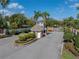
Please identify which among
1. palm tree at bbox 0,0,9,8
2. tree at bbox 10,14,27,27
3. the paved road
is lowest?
the paved road

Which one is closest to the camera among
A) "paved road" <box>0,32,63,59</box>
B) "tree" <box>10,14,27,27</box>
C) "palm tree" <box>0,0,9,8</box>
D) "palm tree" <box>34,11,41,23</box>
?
"paved road" <box>0,32,63,59</box>

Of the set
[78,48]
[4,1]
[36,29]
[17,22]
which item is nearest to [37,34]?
[36,29]

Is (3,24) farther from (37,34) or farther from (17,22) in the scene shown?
(17,22)

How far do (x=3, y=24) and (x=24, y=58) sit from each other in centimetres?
3978

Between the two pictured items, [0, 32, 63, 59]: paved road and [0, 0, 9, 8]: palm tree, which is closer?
[0, 32, 63, 59]: paved road

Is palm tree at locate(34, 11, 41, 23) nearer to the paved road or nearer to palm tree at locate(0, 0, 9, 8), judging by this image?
palm tree at locate(0, 0, 9, 8)

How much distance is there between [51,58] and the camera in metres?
21.6

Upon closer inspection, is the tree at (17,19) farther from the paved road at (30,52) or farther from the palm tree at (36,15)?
the paved road at (30,52)

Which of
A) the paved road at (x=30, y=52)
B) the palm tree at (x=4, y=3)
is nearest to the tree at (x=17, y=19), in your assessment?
the palm tree at (x=4, y=3)

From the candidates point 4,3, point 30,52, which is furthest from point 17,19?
point 30,52

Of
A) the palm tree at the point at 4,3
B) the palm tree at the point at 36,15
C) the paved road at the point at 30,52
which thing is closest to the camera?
the paved road at the point at 30,52

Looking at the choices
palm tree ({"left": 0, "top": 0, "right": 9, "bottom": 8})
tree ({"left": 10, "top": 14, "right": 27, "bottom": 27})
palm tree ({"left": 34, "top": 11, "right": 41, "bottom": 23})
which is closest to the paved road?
palm tree ({"left": 0, "top": 0, "right": 9, "bottom": 8})

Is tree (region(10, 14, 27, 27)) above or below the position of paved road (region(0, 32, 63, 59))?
above

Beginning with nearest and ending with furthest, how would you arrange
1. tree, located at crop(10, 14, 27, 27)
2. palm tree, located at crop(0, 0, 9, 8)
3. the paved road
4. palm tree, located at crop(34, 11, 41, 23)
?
the paved road
palm tree, located at crop(0, 0, 9, 8)
tree, located at crop(10, 14, 27, 27)
palm tree, located at crop(34, 11, 41, 23)
